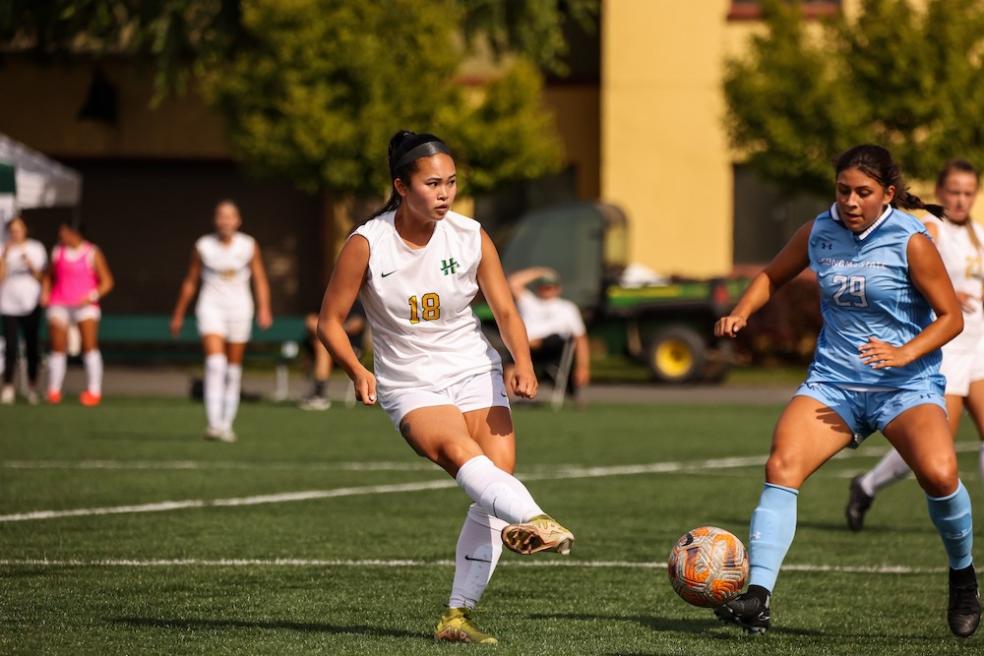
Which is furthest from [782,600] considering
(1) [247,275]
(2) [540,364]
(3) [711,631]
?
(2) [540,364]

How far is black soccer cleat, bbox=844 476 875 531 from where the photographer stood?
1070cm

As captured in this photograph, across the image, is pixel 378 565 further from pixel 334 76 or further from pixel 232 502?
pixel 334 76

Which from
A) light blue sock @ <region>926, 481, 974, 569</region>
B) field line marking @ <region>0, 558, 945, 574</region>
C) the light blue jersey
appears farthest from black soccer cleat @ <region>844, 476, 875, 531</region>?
the light blue jersey

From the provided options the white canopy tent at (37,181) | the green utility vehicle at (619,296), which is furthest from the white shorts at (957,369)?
the green utility vehicle at (619,296)

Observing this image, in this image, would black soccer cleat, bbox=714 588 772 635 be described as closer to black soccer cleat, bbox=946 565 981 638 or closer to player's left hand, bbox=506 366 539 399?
black soccer cleat, bbox=946 565 981 638

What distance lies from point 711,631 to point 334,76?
2367 cm

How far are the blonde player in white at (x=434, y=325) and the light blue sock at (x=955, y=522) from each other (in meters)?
1.64

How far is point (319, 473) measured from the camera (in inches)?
545

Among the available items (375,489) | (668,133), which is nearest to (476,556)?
(375,489)

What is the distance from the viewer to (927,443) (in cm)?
696

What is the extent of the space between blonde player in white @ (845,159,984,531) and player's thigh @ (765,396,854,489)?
83.6 inches

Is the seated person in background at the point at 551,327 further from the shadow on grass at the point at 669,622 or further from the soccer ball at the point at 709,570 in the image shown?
the soccer ball at the point at 709,570

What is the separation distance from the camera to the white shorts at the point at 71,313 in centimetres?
2112

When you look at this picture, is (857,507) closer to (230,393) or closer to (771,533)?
(771,533)
